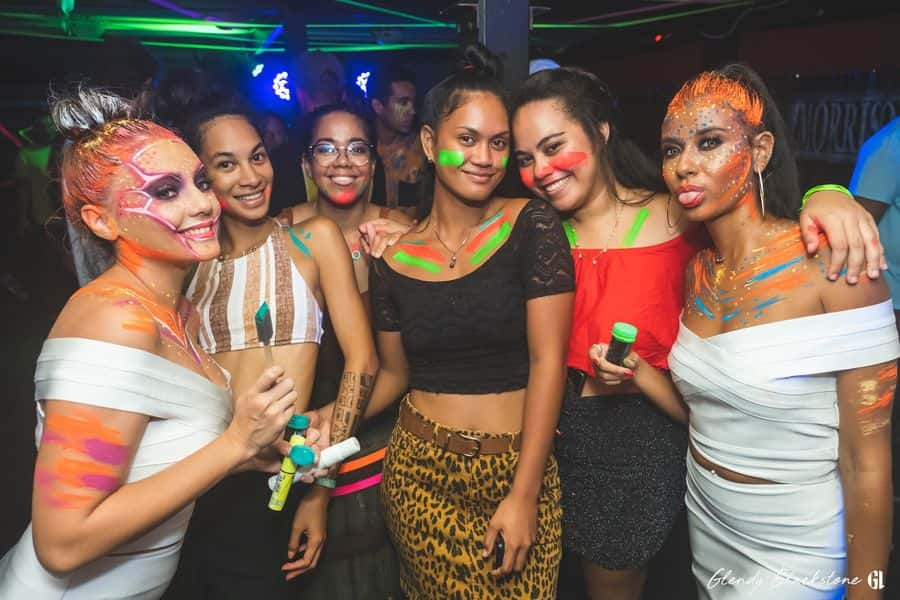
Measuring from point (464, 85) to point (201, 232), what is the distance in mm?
791

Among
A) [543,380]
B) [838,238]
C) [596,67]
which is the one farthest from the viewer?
[596,67]

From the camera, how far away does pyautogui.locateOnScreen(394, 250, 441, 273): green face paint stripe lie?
72.1 inches

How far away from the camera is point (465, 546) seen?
175 centimetres

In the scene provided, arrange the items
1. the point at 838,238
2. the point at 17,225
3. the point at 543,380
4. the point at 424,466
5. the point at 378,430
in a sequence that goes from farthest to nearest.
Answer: the point at 17,225, the point at 378,430, the point at 424,466, the point at 543,380, the point at 838,238

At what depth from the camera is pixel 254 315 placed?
6.06 feet

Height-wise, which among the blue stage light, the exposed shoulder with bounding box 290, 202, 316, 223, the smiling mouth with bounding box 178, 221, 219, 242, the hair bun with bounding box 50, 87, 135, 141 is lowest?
the exposed shoulder with bounding box 290, 202, 316, 223

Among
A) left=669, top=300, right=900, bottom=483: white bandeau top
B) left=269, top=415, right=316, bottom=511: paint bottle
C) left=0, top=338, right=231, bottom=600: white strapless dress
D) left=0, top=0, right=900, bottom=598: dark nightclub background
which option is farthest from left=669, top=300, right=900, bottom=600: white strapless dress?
left=0, top=0, right=900, bottom=598: dark nightclub background

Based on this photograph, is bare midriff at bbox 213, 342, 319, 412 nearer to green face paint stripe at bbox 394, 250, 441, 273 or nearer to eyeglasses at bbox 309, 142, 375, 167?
green face paint stripe at bbox 394, 250, 441, 273

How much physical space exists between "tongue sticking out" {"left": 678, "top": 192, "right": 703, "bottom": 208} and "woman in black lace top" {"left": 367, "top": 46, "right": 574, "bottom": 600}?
0.99ft

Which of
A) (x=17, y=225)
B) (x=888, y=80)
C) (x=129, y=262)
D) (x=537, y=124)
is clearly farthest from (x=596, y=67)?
(x=129, y=262)

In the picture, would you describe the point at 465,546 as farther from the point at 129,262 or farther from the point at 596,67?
the point at 596,67

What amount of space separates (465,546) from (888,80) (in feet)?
18.2

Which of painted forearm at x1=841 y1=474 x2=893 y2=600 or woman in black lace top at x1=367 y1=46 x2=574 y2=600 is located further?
woman in black lace top at x1=367 y1=46 x2=574 y2=600

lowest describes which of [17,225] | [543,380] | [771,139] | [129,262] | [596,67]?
[17,225]
